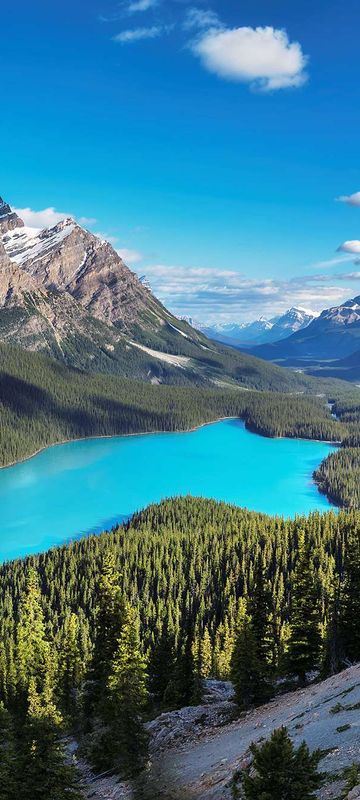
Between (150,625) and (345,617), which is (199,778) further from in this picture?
(150,625)

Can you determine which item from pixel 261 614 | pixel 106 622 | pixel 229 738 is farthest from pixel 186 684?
pixel 229 738

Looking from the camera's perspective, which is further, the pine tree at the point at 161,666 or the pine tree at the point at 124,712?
the pine tree at the point at 161,666

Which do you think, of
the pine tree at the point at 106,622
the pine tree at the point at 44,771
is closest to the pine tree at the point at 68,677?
the pine tree at the point at 106,622

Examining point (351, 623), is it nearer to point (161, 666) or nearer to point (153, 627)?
point (161, 666)

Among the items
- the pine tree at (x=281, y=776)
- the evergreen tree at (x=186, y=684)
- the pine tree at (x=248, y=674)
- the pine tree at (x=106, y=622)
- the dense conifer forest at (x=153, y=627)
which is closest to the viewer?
the pine tree at (x=281, y=776)

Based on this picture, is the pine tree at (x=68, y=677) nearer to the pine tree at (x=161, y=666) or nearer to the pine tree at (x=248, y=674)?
the pine tree at (x=161, y=666)

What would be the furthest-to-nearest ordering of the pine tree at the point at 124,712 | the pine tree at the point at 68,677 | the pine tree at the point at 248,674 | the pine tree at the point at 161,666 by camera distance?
1. the pine tree at the point at 68,677
2. the pine tree at the point at 161,666
3. the pine tree at the point at 248,674
4. the pine tree at the point at 124,712

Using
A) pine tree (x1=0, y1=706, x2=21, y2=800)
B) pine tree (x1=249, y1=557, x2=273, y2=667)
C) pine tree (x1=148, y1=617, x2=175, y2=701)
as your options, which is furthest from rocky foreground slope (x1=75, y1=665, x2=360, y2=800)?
pine tree (x1=148, y1=617, x2=175, y2=701)
